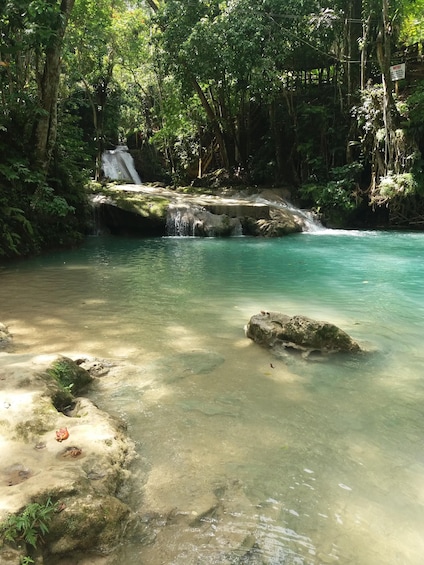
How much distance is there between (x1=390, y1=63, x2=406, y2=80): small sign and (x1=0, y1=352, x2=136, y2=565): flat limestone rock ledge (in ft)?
50.0

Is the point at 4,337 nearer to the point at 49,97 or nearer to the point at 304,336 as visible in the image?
the point at 304,336

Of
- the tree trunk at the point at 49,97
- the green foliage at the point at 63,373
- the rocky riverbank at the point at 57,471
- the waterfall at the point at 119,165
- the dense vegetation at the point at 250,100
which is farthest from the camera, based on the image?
the waterfall at the point at 119,165

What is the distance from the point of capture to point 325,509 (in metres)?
2.42

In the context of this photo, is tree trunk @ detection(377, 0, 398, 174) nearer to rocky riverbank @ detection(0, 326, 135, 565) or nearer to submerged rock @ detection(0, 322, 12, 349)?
submerged rock @ detection(0, 322, 12, 349)

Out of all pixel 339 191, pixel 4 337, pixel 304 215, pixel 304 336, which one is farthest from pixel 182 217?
pixel 304 336

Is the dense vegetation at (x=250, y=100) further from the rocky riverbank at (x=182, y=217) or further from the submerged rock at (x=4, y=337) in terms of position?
the submerged rock at (x=4, y=337)

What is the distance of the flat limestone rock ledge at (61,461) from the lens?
2037 millimetres

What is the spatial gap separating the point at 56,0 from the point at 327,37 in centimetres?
1252

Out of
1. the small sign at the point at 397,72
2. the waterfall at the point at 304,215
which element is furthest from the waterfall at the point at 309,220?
the small sign at the point at 397,72

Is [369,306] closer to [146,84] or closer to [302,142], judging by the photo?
[302,142]

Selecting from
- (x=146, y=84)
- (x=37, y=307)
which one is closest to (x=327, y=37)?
(x=146, y=84)

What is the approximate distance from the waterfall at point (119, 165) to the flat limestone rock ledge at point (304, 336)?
2126 cm

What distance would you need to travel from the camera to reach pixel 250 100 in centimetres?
2091

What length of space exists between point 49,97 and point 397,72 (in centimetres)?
1111
